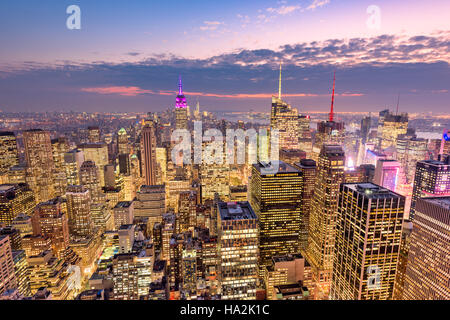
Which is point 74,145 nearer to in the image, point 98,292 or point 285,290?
point 98,292

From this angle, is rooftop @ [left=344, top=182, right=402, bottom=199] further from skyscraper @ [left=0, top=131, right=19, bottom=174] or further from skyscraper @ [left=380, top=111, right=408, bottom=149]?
skyscraper @ [left=0, top=131, right=19, bottom=174]

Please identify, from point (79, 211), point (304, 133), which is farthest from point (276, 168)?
point (304, 133)

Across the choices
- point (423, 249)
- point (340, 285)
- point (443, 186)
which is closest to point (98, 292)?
point (340, 285)

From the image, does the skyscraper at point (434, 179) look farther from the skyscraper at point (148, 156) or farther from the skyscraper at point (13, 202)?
the skyscraper at point (13, 202)

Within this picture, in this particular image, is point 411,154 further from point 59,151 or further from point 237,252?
point 59,151

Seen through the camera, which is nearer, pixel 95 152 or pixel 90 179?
pixel 90 179
